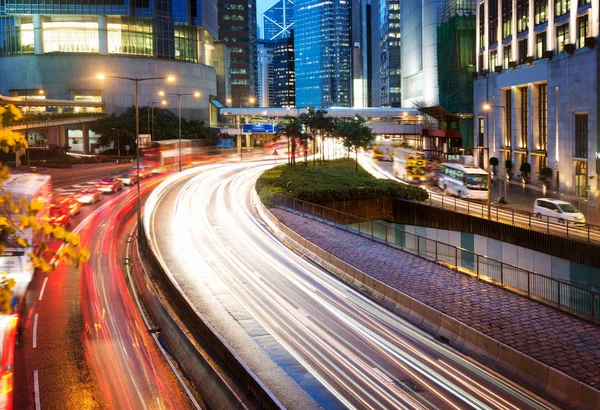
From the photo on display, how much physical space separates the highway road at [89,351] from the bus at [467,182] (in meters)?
33.0

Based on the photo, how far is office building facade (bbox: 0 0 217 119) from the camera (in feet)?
415

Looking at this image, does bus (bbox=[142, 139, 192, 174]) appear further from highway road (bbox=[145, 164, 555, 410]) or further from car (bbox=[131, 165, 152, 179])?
highway road (bbox=[145, 164, 555, 410])

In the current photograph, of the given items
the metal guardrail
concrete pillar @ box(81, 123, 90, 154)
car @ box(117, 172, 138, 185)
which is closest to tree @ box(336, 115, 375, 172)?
car @ box(117, 172, 138, 185)

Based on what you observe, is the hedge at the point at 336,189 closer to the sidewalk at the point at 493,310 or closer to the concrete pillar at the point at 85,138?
the sidewalk at the point at 493,310

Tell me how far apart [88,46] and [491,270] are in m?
117

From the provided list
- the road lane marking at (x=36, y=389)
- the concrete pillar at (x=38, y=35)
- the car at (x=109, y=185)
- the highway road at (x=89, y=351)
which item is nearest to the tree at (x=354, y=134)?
the car at (x=109, y=185)

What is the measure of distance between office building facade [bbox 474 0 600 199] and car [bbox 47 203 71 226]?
3361cm

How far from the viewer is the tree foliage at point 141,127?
116 m

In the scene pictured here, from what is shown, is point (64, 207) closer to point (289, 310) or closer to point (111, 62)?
point (289, 310)

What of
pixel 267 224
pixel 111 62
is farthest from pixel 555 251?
pixel 111 62

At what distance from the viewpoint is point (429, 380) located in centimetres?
1805

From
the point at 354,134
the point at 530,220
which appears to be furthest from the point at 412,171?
the point at 530,220

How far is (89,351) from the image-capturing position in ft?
69.6

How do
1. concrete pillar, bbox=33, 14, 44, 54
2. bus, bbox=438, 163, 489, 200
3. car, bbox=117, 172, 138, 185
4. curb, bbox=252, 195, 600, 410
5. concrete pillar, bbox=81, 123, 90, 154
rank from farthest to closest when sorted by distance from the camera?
concrete pillar, bbox=33, 14, 44, 54, concrete pillar, bbox=81, 123, 90, 154, car, bbox=117, 172, 138, 185, bus, bbox=438, 163, 489, 200, curb, bbox=252, 195, 600, 410
